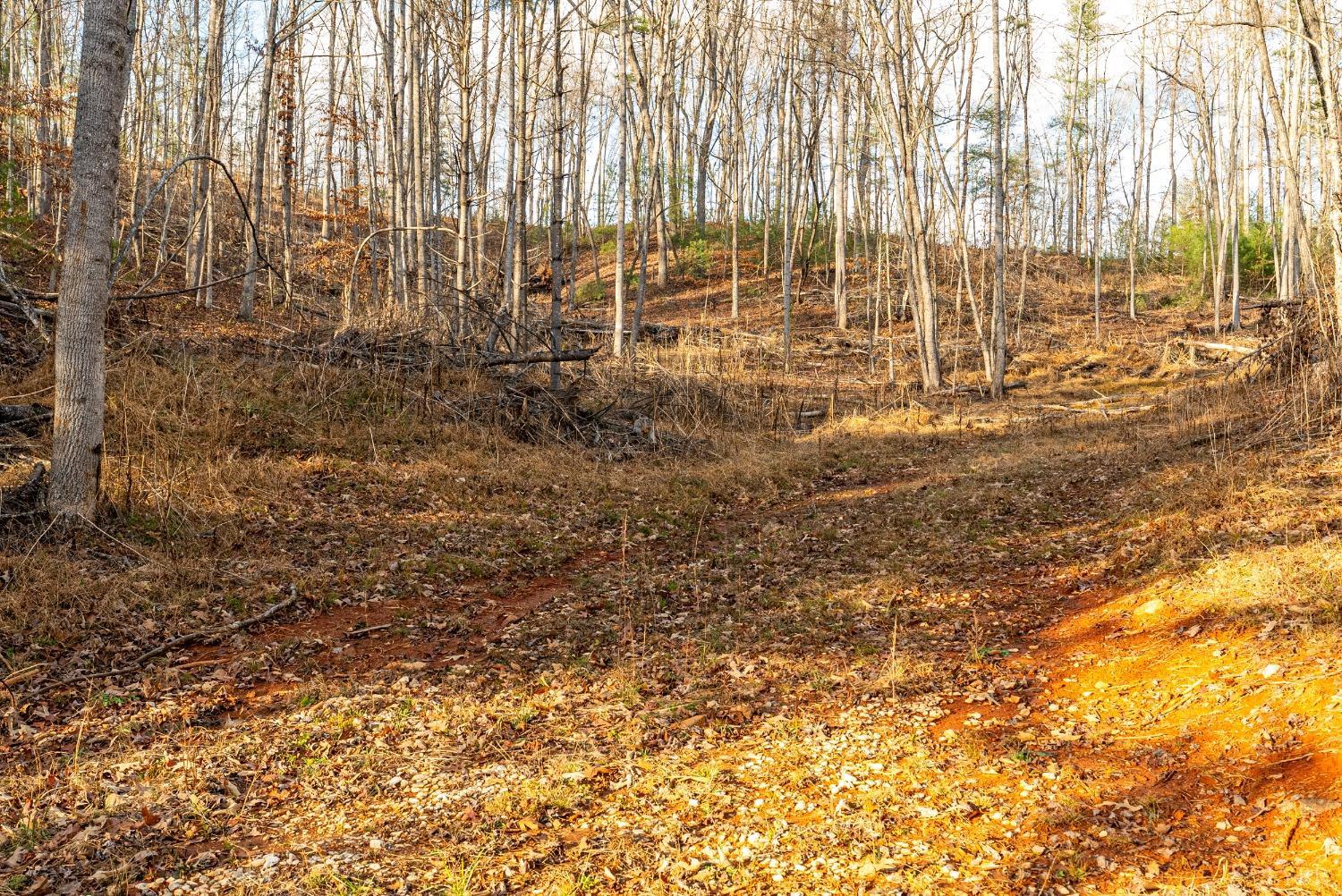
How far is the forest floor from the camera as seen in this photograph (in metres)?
3.55

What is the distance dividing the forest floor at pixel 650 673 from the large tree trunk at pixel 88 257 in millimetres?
595

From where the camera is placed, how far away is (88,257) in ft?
21.4

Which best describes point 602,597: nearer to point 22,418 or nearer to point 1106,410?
point 22,418

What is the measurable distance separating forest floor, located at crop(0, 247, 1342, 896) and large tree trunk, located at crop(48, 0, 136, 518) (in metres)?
0.60

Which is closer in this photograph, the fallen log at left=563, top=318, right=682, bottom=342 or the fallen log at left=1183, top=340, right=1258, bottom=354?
the fallen log at left=1183, top=340, right=1258, bottom=354

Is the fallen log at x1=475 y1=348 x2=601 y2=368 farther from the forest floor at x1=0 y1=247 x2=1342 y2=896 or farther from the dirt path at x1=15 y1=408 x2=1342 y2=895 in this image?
the dirt path at x1=15 y1=408 x2=1342 y2=895

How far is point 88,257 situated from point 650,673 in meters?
5.47

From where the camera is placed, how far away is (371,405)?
10.8m

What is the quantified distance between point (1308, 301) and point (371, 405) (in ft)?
39.3

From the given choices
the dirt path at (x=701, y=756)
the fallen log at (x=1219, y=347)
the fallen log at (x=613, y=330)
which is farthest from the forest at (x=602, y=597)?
the fallen log at (x=613, y=330)

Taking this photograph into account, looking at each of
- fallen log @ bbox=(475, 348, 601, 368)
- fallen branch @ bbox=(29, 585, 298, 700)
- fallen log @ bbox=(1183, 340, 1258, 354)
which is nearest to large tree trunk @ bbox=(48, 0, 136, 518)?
fallen branch @ bbox=(29, 585, 298, 700)

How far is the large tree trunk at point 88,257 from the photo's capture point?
21.1 feet

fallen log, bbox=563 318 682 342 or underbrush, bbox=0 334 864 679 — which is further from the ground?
fallen log, bbox=563 318 682 342

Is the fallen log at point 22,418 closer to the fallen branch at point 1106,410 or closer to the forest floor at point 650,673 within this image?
the forest floor at point 650,673
